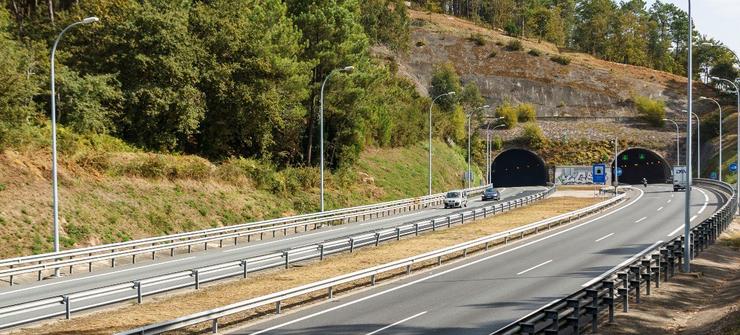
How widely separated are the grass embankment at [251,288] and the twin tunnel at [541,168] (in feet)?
240

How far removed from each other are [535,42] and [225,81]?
384 feet

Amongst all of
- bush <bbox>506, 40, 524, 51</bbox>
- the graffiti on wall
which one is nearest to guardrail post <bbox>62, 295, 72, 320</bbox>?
the graffiti on wall

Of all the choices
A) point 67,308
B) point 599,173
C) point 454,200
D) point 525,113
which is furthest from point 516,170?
point 67,308

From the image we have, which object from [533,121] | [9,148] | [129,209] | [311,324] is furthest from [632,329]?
[533,121]

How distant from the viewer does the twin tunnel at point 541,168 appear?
109 metres

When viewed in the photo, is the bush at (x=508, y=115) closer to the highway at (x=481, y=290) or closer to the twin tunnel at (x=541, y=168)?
the twin tunnel at (x=541, y=168)

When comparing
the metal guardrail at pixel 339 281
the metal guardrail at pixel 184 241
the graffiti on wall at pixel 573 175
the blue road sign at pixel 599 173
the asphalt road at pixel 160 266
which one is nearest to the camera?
the metal guardrail at pixel 339 281

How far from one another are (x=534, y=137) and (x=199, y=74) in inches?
2729

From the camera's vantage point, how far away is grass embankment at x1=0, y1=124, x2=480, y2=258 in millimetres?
32438

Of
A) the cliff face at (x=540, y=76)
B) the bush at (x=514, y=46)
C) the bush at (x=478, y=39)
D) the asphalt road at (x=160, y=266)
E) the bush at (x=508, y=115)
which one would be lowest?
the asphalt road at (x=160, y=266)

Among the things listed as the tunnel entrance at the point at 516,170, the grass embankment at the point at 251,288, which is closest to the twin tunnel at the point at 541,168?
the tunnel entrance at the point at 516,170

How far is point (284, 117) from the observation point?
5584cm

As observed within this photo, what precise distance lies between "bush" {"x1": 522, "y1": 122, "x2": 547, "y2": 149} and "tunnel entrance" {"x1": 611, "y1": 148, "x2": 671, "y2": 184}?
10.9 metres

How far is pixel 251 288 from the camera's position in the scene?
2325 cm
